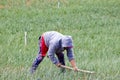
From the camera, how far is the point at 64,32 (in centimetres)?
1476

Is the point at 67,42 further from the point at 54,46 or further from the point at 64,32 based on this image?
the point at 64,32

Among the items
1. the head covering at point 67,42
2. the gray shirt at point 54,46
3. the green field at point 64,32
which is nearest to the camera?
the head covering at point 67,42

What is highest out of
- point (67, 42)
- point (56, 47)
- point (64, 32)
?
point (67, 42)

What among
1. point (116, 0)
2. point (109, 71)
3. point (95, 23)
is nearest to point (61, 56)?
point (109, 71)

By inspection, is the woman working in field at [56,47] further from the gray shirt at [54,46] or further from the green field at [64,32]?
the green field at [64,32]

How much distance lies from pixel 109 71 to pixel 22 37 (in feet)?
20.9

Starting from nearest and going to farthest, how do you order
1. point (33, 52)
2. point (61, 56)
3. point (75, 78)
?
point (75, 78) → point (61, 56) → point (33, 52)

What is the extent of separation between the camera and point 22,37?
13227 millimetres

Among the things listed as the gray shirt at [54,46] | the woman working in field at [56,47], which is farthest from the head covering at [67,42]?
the gray shirt at [54,46]

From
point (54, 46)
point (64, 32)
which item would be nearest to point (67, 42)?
point (54, 46)

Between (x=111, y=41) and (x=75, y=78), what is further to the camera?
(x=111, y=41)

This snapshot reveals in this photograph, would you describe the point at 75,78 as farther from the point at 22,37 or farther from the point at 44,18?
the point at 44,18

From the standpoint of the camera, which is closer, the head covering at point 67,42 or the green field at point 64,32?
the head covering at point 67,42

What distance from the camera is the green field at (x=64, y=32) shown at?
7.20m
